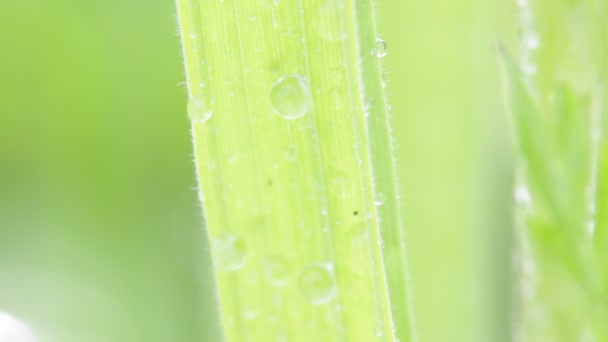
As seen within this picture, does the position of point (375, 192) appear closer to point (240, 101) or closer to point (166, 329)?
point (240, 101)

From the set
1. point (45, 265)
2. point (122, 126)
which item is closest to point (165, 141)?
point (122, 126)

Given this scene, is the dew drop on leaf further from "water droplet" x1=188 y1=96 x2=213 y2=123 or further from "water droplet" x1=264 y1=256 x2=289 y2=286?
"water droplet" x1=188 y1=96 x2=213 y2=123

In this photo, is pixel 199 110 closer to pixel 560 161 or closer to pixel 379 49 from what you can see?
pixel 379 49

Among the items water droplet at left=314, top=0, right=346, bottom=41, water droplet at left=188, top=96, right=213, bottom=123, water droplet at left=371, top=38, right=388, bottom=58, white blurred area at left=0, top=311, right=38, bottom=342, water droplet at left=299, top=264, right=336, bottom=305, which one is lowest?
white blurred area at left=0, top=311, right=38, bottom=342

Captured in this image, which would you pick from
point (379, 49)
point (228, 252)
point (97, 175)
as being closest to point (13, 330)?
point (97, 175)

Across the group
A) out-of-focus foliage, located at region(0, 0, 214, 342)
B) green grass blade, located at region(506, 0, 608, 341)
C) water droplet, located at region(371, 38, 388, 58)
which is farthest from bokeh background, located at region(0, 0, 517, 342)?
water droplet, located at region(371, 38, 388, 58)

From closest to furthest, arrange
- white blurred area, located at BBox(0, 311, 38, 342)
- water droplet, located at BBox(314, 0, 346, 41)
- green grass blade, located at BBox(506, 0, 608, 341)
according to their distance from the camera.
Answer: water droplet, located at BBox(314, 0, 346, 41), green grass blade, located at BBox(506, 0, 608, 341), white blurred area, located at BBox(0, 311, 38, 342)

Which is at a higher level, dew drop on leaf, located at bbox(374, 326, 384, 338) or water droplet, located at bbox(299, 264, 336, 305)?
water droplet, located at bbox(299, 264, 336, 305)

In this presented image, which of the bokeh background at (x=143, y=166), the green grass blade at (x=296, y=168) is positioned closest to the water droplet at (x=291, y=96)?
the green grass blade at (x=296, y=168)

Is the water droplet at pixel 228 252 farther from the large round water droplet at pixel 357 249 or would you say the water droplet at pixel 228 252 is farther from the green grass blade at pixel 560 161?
the green grass blade at pixel 560 161
